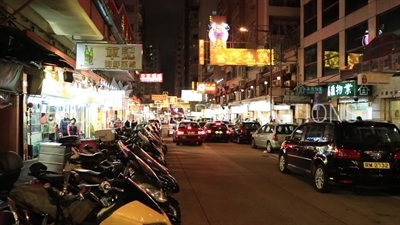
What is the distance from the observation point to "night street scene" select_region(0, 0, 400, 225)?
4.95 m

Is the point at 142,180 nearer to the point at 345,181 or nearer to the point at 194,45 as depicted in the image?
the point at 345,181

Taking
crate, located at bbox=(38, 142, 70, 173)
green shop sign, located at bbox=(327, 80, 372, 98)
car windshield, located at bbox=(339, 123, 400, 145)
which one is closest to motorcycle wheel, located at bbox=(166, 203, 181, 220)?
crate, located at bbox=(38, 142, 70, 173)

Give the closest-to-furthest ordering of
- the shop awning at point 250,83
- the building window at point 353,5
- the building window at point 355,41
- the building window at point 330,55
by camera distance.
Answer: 1. the building window at point 355,41
2. the building window at point 353,5
3. the building window at point 330,55
4. the shop awning at point 250,83

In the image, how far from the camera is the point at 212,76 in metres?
79.1

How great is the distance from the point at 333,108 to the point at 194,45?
343 feet

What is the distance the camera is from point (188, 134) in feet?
82.2

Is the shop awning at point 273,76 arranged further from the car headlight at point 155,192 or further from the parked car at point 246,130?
the car headlight at point 155,192

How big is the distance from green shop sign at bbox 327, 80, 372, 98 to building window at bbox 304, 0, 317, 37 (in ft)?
21.9

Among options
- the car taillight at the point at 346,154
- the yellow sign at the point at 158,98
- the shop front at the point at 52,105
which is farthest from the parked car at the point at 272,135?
the yellow sign at the point at 158,98

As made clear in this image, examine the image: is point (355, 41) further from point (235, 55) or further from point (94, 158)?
point (94, 158)

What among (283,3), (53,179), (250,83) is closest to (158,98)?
(250,83)

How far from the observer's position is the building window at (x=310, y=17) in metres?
27.3

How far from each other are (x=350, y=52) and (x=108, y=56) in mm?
13593

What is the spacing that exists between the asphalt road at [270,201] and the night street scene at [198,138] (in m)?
0.04
